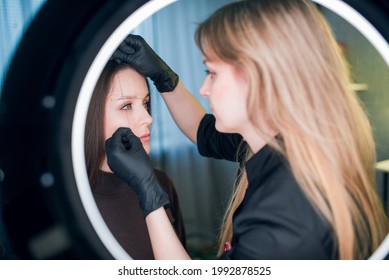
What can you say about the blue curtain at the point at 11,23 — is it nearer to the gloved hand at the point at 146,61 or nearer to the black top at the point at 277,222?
the gloved hand at the point at 146,61

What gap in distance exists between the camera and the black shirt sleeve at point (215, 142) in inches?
54.1

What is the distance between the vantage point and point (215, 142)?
54.9 inches

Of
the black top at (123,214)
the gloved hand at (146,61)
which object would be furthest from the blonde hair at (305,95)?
the black top at (123,214)

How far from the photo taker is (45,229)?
1116 mm

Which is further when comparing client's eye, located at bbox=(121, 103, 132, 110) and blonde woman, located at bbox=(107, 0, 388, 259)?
client's eye, located at bbox=(121, 103, 132, 110)

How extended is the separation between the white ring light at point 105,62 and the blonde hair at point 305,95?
0.22ft

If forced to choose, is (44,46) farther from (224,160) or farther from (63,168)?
(224,160)

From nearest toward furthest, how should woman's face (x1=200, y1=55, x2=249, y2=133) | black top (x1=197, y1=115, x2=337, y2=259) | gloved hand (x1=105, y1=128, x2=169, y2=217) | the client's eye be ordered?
black top (x1=197, y1=115, x2=337, y2=259) < woman's face (x1=200, y1=55, x2=249, y2=133) < gloved hand (x1=105, y1=128, x2=169, y2=217) < the client's eye

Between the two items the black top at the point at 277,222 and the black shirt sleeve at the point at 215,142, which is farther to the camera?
the black shirt sleeve at the point at 215,142

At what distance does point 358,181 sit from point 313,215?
0.54 ft

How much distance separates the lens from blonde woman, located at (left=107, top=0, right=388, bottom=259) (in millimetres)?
1004

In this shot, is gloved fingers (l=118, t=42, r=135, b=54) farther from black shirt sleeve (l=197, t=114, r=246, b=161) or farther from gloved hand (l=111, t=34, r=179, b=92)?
black shirt sleeve (l=197, t=114, r=246, b=161)

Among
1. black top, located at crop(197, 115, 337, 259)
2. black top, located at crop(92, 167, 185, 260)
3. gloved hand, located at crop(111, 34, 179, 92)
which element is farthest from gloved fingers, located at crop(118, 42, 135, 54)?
black top, located at crop(197, 115, 337, 259)

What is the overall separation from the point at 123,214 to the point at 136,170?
196 millimetres
